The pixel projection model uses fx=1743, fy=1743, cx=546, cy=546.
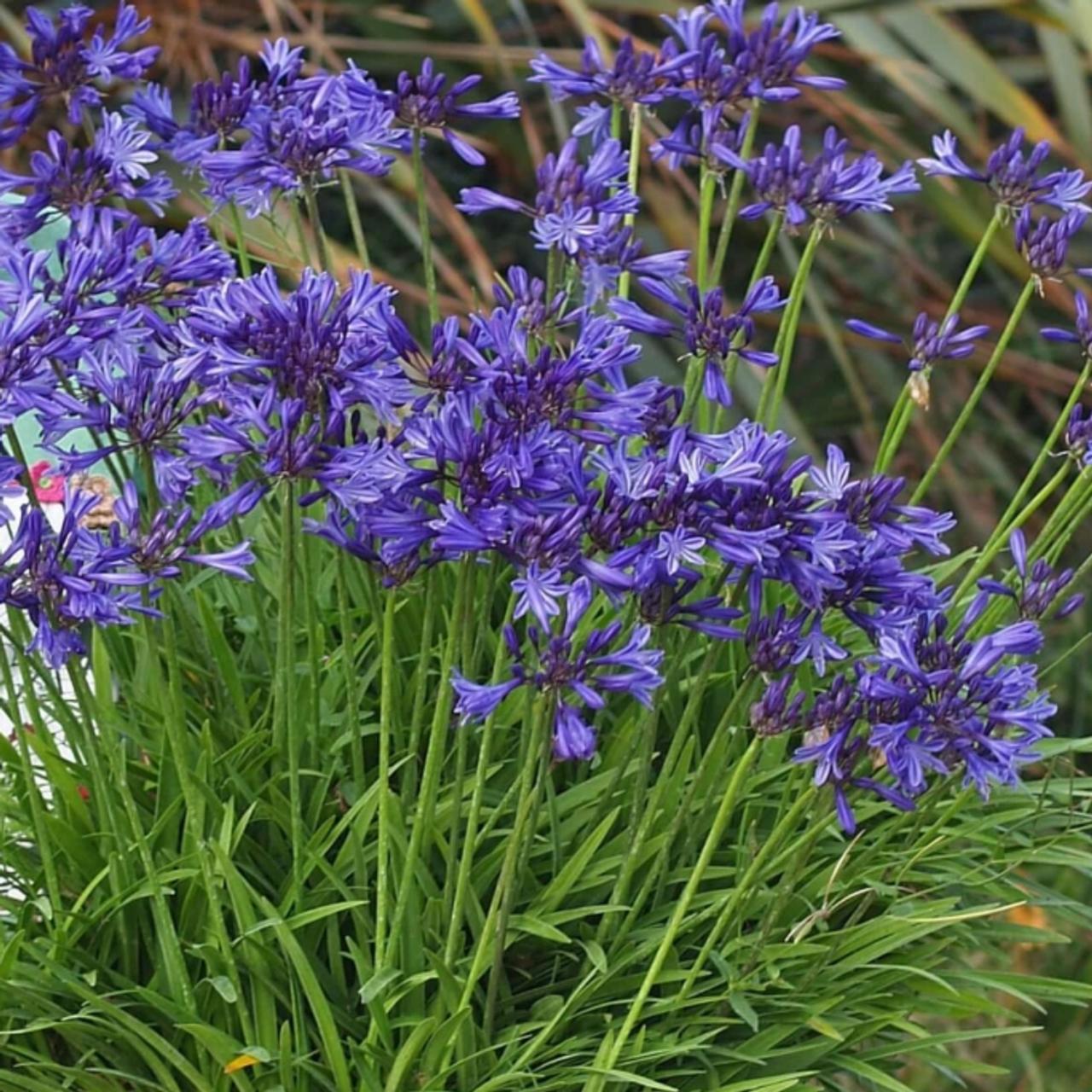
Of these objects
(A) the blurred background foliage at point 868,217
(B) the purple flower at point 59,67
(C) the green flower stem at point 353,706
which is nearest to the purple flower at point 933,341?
(C) the green flower stem at point 353,706

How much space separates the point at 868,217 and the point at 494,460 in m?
2.08

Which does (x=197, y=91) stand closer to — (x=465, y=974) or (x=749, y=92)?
(x=749, y=92)

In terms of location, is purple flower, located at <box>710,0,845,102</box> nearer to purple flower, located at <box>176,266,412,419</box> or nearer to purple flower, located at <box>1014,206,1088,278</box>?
purple flower, located at <box>1014,206,1088,278</box>

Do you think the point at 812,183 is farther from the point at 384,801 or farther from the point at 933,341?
the point at 384,801

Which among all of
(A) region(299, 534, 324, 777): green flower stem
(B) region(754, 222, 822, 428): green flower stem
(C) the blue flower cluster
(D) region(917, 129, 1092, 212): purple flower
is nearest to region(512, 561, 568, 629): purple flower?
(C) the blue flower cluster

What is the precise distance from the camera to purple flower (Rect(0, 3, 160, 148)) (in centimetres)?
94

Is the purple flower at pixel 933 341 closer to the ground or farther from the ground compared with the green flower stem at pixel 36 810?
farther from the ground

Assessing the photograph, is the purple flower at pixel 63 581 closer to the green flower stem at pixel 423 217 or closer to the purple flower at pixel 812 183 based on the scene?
the green flower stem at pixel 423 217

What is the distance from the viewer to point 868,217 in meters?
2.66

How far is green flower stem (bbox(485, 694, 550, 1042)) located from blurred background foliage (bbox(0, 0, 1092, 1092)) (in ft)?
4.08

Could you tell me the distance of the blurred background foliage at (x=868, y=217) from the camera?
2.13 metres

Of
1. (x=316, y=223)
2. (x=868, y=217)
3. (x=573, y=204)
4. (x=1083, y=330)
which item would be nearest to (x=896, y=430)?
(x=1083, y=330)

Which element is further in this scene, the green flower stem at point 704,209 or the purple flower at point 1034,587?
the green flower stem at point 704,209

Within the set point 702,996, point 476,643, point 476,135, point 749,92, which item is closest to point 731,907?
point 702,996
